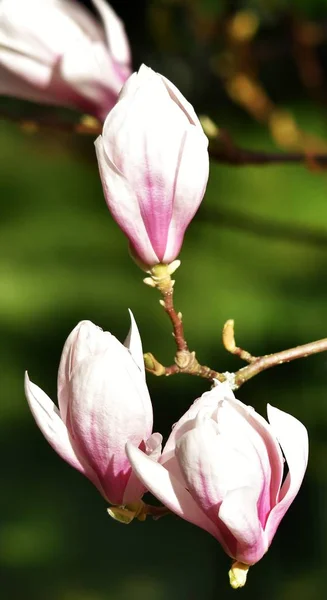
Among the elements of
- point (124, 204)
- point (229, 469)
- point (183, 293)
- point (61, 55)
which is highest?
point (61, 55)

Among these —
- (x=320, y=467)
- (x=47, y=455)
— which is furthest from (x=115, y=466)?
(x=47, y=455)

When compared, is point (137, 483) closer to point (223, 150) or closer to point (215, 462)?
point (215, 462)

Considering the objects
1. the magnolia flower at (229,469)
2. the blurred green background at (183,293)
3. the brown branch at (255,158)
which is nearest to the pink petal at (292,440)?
the magnolia flower at (229,469)

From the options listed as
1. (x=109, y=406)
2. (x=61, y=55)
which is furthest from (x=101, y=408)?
(x=61, y=55)

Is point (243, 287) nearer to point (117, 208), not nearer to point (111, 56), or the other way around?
point (111, 56)

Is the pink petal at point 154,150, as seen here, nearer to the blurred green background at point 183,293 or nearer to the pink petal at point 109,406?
the pink petal at point 109,406

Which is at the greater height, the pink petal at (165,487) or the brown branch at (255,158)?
the brown branch at (255,158)

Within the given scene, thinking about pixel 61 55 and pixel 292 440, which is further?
pixel 61 55

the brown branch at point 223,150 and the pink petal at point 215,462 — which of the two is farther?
the brown branch at point 223,150
